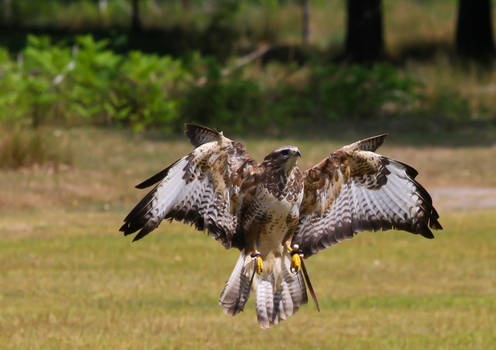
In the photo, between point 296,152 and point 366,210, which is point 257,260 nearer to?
point 296,152

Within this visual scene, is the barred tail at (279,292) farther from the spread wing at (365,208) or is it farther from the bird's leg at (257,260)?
the spread wing at (365,208)

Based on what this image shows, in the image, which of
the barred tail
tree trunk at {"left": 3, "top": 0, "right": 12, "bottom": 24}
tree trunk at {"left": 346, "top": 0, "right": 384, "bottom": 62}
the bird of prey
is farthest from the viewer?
tree trunk at {"left": 3, "top": 0, "right": 12, "bottom": 24}

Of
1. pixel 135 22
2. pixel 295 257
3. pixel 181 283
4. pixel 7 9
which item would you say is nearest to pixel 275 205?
pixel 295 257

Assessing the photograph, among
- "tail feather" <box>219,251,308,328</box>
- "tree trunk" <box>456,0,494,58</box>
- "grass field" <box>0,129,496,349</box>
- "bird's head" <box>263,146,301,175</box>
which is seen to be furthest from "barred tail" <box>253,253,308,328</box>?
"tree trunk" <box>456,0,494,58</box>

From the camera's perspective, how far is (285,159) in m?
6.89

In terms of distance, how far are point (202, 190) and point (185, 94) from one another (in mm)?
15376

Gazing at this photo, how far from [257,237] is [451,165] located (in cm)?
1222

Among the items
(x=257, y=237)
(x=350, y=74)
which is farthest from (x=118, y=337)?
(x=350, y=74)

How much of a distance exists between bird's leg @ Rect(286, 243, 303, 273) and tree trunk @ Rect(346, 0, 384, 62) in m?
20.2

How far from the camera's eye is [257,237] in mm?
7273

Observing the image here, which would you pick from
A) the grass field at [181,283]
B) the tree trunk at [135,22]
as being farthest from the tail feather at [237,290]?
the tree trunk at [135,22]

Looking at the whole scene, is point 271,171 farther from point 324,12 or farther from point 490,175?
point 324,12

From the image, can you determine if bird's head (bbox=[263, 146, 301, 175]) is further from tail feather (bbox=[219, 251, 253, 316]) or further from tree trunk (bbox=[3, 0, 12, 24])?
tree trunk (bbox=[3, 0, 12, 24])

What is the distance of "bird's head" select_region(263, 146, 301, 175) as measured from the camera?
6828mm
